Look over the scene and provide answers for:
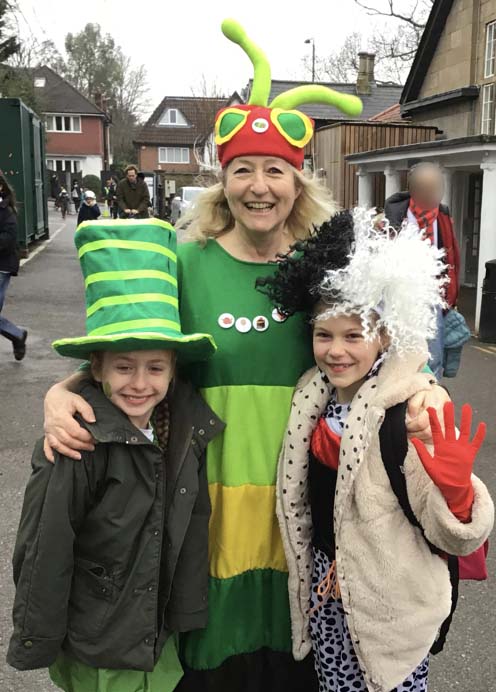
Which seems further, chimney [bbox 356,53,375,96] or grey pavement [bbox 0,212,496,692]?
chimney [bbox 356,53,375,96]

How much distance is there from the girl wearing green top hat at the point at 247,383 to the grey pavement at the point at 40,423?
96 cm

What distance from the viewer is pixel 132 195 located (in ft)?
47.8

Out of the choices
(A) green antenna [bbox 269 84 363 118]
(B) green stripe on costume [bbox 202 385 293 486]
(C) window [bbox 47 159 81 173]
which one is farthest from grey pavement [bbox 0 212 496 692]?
(C) window [bbox 47 159 81 173]

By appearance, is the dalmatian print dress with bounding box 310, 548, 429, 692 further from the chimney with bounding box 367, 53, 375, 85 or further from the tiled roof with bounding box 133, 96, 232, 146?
the tiled roof with bounding box 133, 96, 232, 146

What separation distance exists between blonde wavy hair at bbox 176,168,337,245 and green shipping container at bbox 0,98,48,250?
467 inches

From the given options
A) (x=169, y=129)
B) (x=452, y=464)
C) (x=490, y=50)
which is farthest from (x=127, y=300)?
(x=169, y=129)

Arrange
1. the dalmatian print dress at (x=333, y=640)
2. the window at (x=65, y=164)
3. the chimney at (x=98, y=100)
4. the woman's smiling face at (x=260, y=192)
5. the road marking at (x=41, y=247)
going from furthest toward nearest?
1. the chimney at (x=98, y=100)
2. the window at (x=65, y=164)
3. the road marking at (x=41, y=247)
4. the woman's smiling face at (x=260, y=192)
5. the dalmatian print dress at (x=333, y=640)

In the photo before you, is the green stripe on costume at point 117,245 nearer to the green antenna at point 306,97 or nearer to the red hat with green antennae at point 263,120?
the red hat with green antennae at point 263,120

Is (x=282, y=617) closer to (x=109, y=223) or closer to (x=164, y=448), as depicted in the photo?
(x=164, y=448)

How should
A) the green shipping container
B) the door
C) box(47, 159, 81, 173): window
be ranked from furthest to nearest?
box(47, 159, 81, 173): window < the door < the green shipping container

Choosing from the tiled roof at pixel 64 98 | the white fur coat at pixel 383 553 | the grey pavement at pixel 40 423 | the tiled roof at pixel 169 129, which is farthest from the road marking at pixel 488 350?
the tiled roof at pixel 64 98

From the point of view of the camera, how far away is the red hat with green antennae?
7.23ft

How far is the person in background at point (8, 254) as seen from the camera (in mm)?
7707

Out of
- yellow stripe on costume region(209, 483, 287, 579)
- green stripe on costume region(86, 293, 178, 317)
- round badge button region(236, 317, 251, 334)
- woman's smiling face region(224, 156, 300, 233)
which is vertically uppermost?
woman's smiling face region(224, 156, 300, 233)
